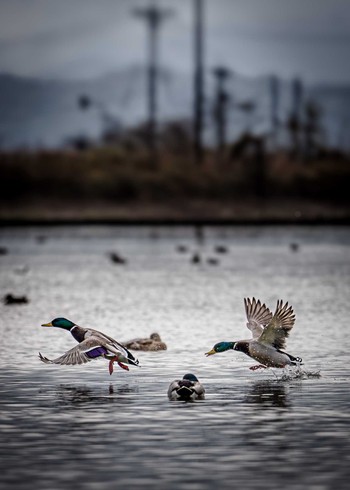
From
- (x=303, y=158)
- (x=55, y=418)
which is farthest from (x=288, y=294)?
(x=303, y=158)

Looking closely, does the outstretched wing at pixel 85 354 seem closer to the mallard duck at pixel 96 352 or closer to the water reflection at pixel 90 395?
the mallard duck at pixel 96 352

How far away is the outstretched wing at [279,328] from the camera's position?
21.8m

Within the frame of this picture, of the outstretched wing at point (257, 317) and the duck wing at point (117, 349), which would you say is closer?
the duck wing at point (117, 349)

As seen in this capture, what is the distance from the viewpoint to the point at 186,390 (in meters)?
20.1

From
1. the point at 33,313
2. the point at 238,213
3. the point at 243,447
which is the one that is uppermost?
the point at 238,213

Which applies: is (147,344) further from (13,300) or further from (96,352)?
(13,300)

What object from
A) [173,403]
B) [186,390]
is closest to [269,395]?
[186,390]

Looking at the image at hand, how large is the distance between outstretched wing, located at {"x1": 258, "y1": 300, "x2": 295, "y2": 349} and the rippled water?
662 mm

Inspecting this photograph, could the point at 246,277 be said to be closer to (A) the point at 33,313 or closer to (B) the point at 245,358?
(A) the point at 33,313

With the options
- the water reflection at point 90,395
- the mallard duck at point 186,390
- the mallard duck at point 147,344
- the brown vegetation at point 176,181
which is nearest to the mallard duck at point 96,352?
the water reflection at point 90,395

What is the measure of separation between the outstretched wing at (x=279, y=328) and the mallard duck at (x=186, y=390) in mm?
1992

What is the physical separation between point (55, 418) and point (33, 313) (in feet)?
61.1

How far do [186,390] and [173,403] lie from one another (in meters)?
0.24

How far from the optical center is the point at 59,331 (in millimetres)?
32188
